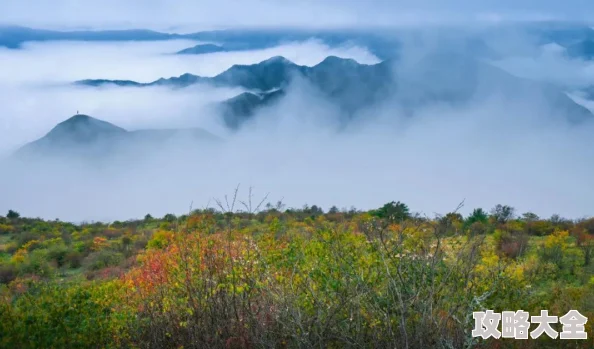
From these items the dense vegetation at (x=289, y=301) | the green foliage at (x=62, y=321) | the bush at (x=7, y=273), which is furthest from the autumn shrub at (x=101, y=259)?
the green foliage at (x=62, y=321)

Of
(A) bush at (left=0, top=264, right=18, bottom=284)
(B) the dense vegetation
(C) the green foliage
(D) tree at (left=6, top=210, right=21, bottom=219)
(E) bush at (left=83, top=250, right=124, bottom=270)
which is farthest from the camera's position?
(D) tree at (left=6, top=210, right=21, bottom=219)

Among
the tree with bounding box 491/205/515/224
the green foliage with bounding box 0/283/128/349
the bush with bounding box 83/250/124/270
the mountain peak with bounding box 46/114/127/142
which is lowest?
the green foliage with bounding box 0/283/128/349

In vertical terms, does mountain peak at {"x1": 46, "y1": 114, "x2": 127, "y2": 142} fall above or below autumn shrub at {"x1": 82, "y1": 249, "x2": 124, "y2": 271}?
above

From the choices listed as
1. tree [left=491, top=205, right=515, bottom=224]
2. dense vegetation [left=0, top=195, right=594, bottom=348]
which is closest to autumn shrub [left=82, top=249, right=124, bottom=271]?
dense vegetation [left=0, top=195, right=594, bottom=348]

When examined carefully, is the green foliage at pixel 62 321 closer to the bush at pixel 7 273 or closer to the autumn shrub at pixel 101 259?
the bush at pixel 7 273

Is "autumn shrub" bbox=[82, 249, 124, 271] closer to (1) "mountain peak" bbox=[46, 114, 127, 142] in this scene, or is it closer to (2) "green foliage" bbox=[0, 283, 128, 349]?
(2) "green foliage" bbox=[0, 283, 128, 349]

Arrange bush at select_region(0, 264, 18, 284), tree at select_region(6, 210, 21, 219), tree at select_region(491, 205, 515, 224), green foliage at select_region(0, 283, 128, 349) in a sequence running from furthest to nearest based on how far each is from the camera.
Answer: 1. tree at select_region(6, 210, 21, 219)
2. tree at select_region(491, 205, 515, 224)
3. bush at select_region(0, 264, 18, 284)
4. green foliage at select_region(0, 283, 128, 349)

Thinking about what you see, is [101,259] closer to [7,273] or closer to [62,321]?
[7,273]

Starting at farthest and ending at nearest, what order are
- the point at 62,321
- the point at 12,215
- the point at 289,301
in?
1. the point at 12,215
2. the point at 289,301
3. the point at 62,321

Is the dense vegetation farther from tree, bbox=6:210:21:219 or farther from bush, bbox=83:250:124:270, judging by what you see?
tree, bbox=6:210:21:219

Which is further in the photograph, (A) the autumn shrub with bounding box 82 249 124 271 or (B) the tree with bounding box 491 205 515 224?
(B) the tree with bounding box 491 205 515 224

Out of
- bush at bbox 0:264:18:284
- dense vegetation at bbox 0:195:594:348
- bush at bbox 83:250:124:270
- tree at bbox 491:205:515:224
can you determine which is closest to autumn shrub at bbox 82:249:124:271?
bush at bbox 83:250:124:270

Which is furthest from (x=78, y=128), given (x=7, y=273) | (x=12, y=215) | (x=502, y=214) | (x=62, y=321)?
(x=62, y=321)

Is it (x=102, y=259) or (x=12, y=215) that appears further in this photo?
(x=12, y=215)
